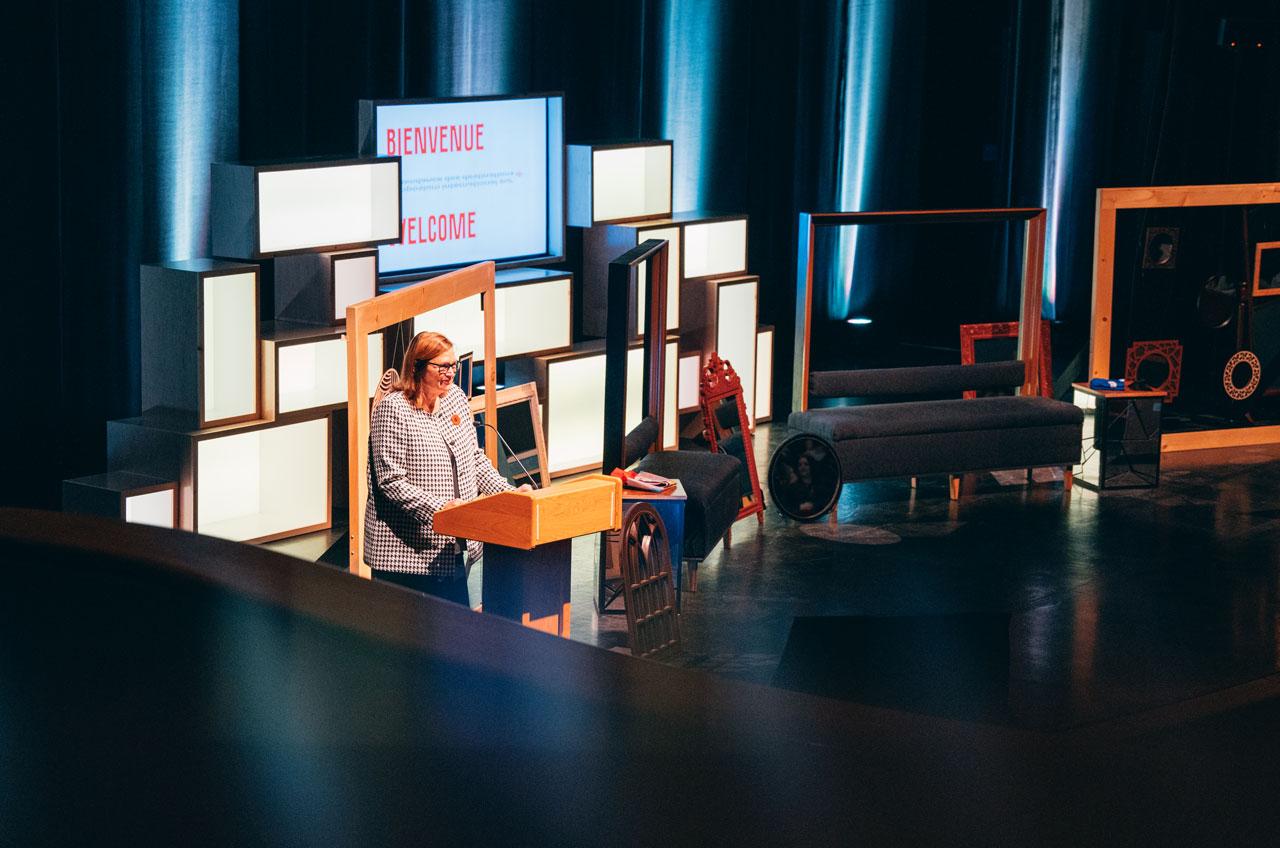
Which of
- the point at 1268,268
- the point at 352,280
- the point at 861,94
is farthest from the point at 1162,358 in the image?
the point at 352,280

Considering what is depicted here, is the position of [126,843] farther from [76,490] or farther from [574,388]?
[574,388]

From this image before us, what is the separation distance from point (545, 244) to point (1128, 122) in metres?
6.99

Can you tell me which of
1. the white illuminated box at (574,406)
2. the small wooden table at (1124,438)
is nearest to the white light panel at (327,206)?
the white illuminated box at (574,406)

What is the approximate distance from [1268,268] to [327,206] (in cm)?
520

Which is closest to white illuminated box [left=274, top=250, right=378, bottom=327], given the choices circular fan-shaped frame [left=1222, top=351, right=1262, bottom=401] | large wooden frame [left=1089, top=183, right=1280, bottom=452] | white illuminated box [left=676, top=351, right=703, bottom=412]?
white illuminated box [left=676, top=351, right=703, bottom=412]

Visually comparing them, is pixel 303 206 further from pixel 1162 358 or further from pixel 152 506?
pixel 1162 358

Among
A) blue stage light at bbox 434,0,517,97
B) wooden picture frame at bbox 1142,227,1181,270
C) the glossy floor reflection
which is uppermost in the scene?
blue stage light at bbox 434,0,517,97

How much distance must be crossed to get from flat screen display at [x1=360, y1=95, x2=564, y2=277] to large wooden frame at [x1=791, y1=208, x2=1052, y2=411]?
1336 millimetres

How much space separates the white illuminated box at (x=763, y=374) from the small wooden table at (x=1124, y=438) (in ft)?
6.37

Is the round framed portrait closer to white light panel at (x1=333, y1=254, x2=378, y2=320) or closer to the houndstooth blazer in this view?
white light panel at (x1=333, y1=254, x2=378, y2=320)

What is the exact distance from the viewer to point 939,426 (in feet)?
23.5

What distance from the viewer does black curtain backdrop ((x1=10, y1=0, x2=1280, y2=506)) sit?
6.20 metres

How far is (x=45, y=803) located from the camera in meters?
0.43

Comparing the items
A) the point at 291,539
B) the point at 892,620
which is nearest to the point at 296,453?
the point at 291,539
